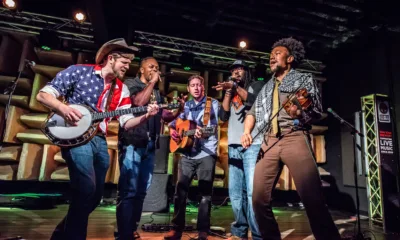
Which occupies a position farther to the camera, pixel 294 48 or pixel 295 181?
pixel 294 48

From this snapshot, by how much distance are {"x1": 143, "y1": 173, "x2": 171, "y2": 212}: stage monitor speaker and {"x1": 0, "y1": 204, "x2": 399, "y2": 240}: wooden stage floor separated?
0.21 m

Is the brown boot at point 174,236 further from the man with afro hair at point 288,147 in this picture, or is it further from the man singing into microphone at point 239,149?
the man with afro hair at point 288,147

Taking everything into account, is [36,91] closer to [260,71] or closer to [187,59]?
[187,59]

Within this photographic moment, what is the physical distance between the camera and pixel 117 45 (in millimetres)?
2580

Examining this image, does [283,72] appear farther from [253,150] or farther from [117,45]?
[117,45]

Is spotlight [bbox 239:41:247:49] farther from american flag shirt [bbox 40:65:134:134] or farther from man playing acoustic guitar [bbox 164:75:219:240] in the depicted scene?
american flag shirt [bbox 40:65:134:134]

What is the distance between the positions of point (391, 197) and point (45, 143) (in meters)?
7.49

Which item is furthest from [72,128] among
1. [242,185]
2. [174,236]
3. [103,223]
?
[103,223]

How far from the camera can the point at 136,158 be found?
300 cm

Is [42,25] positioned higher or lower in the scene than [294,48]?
higher

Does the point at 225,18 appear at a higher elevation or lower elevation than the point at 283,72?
higher

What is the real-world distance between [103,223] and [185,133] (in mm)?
2061

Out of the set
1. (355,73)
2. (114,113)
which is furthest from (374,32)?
(114,113)

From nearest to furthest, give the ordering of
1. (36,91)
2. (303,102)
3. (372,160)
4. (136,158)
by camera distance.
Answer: (303,102), (136,158), (372,160), (36,91)
